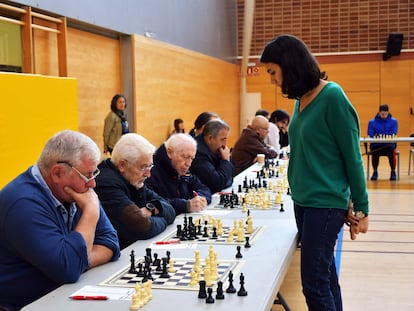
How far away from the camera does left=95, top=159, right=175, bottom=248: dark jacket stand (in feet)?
10.1

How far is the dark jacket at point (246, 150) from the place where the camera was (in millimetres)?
7934

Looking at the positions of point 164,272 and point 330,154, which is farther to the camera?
point 330,154

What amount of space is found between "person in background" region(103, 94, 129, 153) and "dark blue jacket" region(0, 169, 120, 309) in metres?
6.26

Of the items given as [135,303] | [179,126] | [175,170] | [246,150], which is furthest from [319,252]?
[179,126]

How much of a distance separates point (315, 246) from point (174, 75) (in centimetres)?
1010

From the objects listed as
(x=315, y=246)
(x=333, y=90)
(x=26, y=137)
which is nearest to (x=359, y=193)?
(x=315, y=246)

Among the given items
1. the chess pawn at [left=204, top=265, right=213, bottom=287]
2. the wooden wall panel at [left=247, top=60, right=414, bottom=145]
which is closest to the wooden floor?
the chess pawn at [left=204, top=265, right=213, bottom=287]

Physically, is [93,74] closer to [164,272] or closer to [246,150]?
[246,150]

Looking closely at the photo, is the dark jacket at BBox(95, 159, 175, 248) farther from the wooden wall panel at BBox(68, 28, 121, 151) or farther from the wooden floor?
the wooden wall panel at BBox(68, 28, 121, 151)

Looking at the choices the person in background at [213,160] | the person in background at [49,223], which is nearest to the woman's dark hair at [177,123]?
the person in background at [213,160]

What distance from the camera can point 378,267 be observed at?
17.2 feet

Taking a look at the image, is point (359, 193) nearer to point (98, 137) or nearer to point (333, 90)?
point (333, 90)

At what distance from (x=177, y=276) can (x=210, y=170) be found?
293 centimetres

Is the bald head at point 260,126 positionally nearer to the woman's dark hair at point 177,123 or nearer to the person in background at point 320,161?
the woman's dark hair at point 177,123
